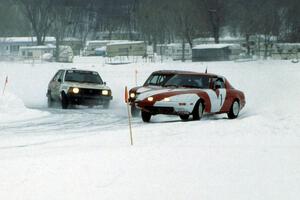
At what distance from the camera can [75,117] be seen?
1905 cm

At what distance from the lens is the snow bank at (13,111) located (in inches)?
731

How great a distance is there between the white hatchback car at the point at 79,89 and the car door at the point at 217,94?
5627 millimetres

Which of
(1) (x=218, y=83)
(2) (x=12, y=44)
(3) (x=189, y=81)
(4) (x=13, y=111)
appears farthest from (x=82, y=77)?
(2) (x=12, y=44)

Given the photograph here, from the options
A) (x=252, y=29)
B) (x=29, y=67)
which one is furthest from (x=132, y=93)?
(x=252, y=29)

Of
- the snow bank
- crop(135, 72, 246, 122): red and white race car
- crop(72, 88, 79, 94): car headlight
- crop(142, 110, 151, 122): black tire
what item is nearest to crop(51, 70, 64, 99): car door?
crop(72, 88, 79, 94): car headlight

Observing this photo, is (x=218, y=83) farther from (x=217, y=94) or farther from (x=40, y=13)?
(x=40, y=13)

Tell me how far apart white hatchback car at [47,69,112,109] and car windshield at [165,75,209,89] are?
526cm

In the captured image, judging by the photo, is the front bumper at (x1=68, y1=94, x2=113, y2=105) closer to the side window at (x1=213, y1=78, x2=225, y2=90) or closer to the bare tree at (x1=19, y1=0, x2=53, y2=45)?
the side window at (x1=213, y1=78, x2=225, y2=90)

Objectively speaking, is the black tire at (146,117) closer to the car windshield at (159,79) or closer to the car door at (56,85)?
the car windshield at (159,79)

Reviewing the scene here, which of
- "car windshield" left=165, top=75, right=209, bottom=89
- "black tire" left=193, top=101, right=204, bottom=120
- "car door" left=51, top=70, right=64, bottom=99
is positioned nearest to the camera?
"black tire" left=193, top=101, right=204, bottom=120

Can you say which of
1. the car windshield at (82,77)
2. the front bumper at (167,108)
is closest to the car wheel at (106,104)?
the car windshield at (82,77)

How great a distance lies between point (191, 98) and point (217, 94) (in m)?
1.36

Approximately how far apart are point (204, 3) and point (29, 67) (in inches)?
2033

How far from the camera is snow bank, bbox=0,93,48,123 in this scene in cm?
1856
